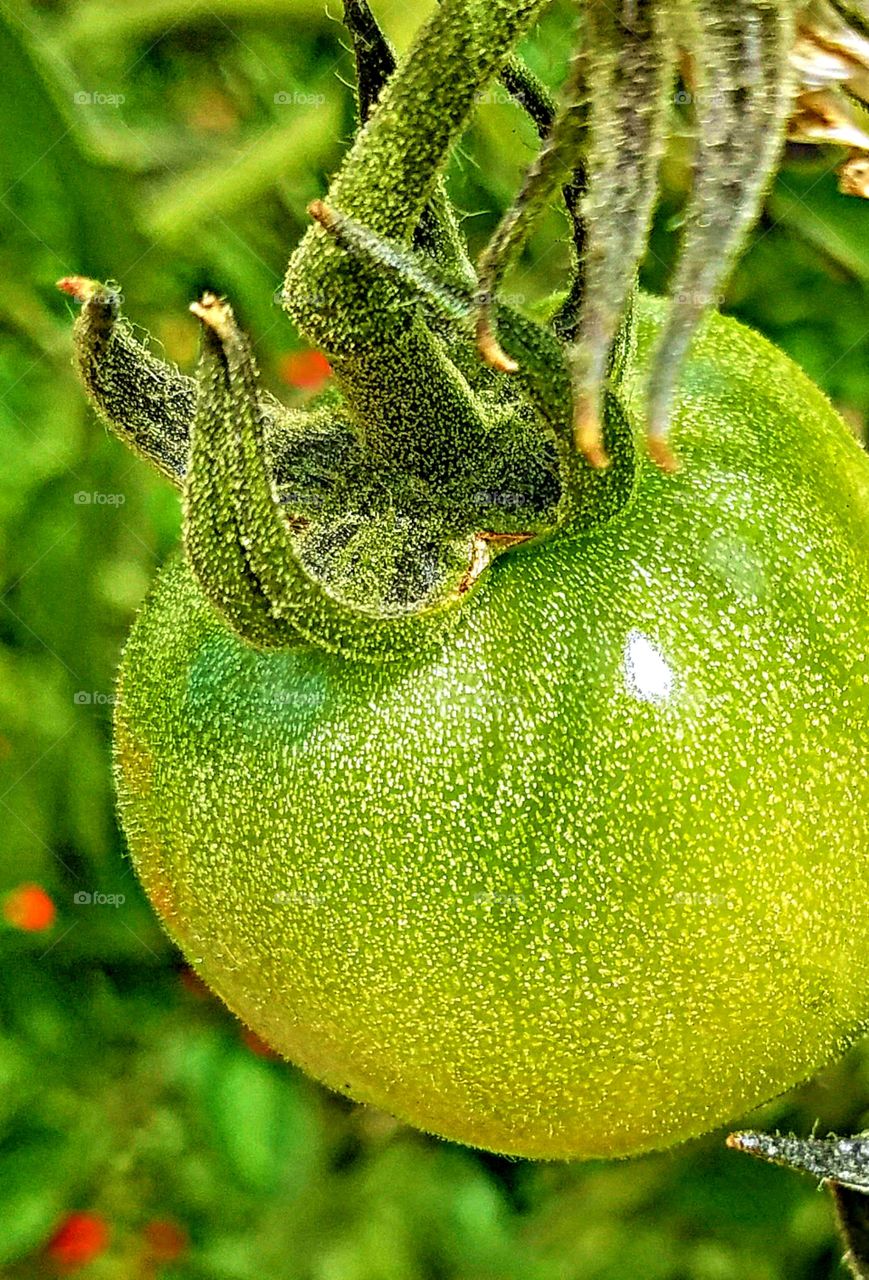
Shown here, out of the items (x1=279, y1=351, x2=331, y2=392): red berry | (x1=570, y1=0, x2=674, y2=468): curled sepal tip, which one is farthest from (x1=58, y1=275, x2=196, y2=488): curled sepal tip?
(x1=279, y1=351, x2=331, y2=392): red berry

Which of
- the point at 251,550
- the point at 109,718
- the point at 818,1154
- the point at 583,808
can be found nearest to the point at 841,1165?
the point at 818,1154

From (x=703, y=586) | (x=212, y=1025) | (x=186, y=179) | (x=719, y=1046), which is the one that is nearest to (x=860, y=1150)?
(x=719, y=1046)

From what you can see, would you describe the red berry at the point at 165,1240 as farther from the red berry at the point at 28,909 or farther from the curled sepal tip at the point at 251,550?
the curled sepal tip at the point at 251,550

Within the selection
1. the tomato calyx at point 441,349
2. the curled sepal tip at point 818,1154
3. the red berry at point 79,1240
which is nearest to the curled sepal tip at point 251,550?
the tomato calyx at point 441,349

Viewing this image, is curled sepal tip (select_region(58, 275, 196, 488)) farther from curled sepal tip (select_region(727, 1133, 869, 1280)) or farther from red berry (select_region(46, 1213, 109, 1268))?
red berry (select_region(46, 1213, 109, 1268))

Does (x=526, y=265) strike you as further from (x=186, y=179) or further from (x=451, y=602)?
(x=451, y=602)

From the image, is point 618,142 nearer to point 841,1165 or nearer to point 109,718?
point 841,1165

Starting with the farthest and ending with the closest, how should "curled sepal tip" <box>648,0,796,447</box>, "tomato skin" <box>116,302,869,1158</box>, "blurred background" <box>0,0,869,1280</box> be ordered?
"blurred background" <box>0,0,869,1280</box> < "tomato skin" <box>116,302,869,1158</box> < "curled sepal tip" <box>648,0,796,447</box>
